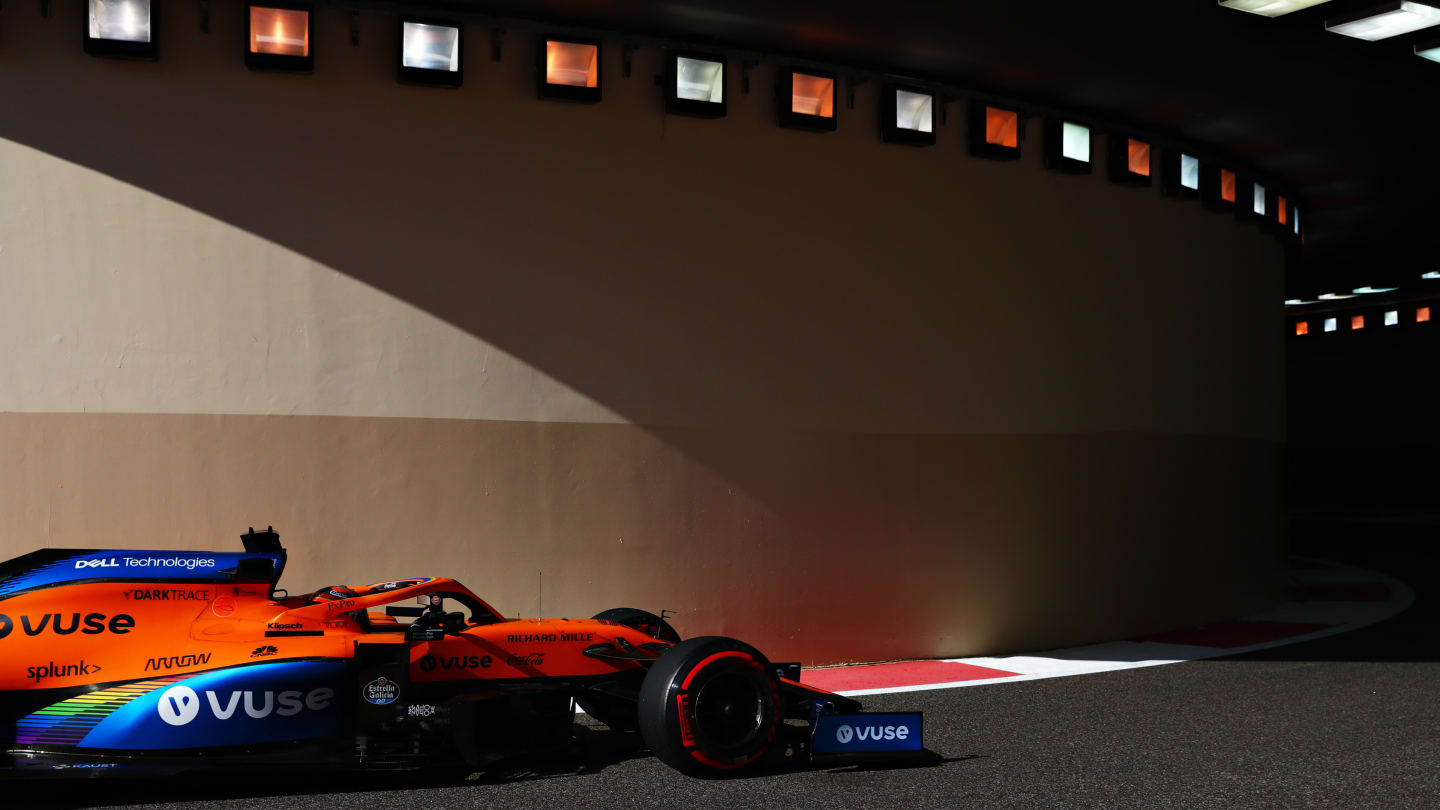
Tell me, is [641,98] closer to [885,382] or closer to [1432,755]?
[885,382]

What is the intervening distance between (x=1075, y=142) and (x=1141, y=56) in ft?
3.51

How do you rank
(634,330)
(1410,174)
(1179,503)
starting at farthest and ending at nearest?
1. (1410,174)
2. (1179,503)
3. (634,330)

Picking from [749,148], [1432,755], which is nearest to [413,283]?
[749,148]

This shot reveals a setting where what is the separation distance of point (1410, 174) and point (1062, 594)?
644cm

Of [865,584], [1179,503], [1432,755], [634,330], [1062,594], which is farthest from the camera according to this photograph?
[1179,503]

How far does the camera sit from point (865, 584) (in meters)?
8.74

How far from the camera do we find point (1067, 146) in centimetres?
970

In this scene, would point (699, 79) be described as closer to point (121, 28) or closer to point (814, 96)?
point (814, 96)

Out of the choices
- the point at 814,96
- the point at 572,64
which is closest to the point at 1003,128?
the point at 814,96

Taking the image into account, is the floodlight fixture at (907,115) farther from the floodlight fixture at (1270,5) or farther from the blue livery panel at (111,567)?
the blue livery panel at (111,567)

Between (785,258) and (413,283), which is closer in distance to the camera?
(413,283)

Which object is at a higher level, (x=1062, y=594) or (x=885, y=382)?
(x=885, y=382)

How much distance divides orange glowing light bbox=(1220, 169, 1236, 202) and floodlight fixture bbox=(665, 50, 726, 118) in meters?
5.41

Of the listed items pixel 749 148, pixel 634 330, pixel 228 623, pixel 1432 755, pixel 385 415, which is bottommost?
pixel 1432 755
